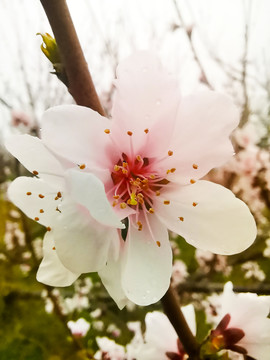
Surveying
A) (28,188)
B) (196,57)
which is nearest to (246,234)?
(28,188)

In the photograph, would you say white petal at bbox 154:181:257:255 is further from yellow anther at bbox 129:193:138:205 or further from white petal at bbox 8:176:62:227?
white petal at bbox 8:176:62:227

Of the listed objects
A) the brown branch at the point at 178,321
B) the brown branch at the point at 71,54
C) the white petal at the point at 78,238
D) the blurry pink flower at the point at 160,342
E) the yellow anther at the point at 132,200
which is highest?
the brown branch at the point at 71,54

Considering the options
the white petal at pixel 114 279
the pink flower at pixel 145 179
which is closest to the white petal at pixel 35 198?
the pink flower at pixel 145 179

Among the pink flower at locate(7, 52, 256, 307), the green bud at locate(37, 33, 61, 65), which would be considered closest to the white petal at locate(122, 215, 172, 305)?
the pink flower at locate(7, 52, 256, 307)

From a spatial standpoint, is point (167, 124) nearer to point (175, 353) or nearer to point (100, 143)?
point (100, 143)

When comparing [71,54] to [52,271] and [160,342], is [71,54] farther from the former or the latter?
[160,342]

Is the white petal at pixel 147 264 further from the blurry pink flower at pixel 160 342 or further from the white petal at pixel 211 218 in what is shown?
the blurry pink flower at pixel 160 342
